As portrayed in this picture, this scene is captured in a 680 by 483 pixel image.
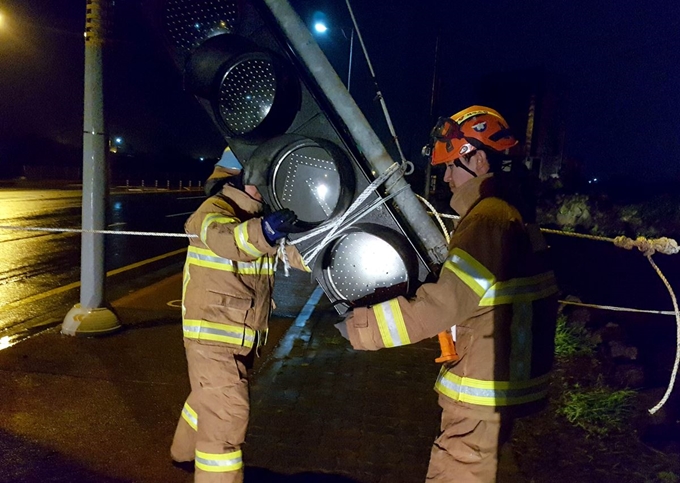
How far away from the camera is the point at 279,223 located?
83.7 inches

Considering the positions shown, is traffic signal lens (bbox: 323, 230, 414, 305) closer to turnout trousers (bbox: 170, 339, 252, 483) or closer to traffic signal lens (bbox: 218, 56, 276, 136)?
traffic signal lens (bbox: 218, 56, 276, 136)

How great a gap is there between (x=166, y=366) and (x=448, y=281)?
3.50 metres

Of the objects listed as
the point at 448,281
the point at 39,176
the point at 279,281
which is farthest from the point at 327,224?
the point at 39,176

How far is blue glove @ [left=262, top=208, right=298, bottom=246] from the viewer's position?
2.13 m

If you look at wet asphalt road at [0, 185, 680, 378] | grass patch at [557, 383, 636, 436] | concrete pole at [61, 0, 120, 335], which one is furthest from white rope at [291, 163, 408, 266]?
concrete pole at [61, 0, 120, 335]

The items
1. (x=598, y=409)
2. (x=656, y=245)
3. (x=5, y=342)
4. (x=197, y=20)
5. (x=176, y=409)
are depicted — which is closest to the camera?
(x=197, y=20)

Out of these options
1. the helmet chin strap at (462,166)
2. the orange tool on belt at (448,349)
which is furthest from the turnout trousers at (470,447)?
the helmet chin strap at (462,166)

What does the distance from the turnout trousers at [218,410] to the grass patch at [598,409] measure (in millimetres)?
2774

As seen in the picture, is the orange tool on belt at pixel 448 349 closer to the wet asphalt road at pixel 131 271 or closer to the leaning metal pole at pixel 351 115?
the leaning metal pole at pixel 351 115

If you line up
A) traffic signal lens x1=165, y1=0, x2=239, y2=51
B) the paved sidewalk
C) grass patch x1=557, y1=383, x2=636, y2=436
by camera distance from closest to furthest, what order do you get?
traffic signal lens x1=165, y1=0, x2=239, y2=51 < the paved sidewalk < grass patch x1=557, y1=383, x2=636, y2=436

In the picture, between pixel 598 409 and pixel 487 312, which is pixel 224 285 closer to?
pixel 487 312

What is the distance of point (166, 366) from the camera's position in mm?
4574

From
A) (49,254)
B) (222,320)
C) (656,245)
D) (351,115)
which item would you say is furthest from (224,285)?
(49,254)

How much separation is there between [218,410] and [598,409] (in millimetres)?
3144
